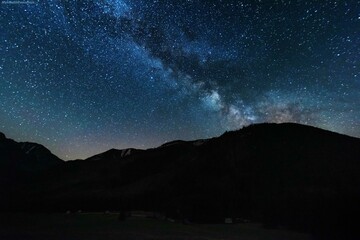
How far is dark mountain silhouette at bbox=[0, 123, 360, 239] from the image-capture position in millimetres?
29297

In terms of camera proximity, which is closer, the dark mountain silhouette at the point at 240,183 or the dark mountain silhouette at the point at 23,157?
the dark mountain silhouette at the point at 240,183

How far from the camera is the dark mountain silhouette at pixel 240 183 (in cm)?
2930

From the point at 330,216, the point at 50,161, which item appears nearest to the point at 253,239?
the point at 330,216

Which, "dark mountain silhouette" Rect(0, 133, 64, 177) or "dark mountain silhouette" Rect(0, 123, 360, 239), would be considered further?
"dark mountain silhouette" Rect(0, 133, 64, 177)

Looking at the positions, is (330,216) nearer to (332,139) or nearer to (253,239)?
(253,239)

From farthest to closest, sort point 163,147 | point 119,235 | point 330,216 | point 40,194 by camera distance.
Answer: point 163,147 → point 40,194 → point 330,216 → point 119,235

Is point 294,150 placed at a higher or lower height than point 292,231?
higher

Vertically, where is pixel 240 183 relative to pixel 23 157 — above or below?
below

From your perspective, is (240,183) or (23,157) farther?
(23,157)

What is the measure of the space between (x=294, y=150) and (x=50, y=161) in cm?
9866

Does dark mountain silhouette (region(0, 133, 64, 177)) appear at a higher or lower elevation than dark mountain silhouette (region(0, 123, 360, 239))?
higher

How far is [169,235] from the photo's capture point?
664 inches

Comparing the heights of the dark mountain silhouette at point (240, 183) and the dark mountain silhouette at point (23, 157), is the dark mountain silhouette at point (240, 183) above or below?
below

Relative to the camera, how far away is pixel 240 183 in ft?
126
